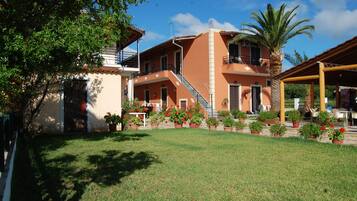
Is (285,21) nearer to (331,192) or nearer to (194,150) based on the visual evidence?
(194,150)

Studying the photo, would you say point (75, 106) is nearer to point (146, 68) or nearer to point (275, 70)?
point (275, 70)

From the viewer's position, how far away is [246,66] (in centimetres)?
2631

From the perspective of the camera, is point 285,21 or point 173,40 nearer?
point 285,21

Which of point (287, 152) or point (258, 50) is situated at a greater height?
point (258, 50)

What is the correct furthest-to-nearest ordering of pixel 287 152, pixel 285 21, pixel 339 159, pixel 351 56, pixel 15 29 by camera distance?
1. pixel 285 21
2. pixel 351 56
3. pixel 287 152
4. pixel 339 159
5. pixel 15 29

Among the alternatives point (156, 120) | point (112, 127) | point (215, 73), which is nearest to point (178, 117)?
point (156, 120)

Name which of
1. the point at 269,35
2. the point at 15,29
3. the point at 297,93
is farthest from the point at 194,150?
the point at 297,93

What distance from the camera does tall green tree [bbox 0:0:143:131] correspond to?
168 inches

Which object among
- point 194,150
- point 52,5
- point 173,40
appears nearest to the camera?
point 52,5

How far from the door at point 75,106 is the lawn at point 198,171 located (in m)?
4.87

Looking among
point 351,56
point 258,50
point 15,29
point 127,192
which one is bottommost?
point 127,192

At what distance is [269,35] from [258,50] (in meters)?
4.24

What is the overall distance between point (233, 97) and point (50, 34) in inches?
838

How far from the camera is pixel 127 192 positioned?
17.6ft
